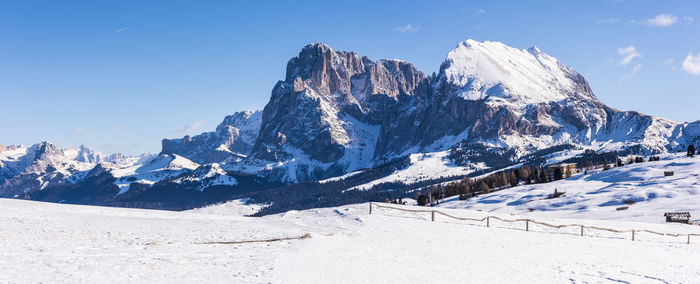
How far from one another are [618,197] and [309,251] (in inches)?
4634

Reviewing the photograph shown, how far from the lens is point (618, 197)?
12300 centimetres

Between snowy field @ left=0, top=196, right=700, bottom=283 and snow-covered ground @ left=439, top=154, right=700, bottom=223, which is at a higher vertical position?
snow-covered ground @ left=439, top=154, right=700, bottom=223

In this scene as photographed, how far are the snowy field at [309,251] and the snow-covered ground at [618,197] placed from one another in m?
49.8

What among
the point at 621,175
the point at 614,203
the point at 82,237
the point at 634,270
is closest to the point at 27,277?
the point at 82,237

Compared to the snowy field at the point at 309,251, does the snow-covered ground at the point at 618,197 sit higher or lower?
higher

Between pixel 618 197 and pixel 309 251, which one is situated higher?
pixel 618 197

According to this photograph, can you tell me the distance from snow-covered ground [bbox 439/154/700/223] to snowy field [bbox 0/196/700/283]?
49843mm

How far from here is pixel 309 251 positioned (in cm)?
2848

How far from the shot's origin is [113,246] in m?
27.7

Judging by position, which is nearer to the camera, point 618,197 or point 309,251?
point 309,251

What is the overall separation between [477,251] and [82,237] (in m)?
25.5

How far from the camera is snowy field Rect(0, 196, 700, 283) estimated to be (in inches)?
875

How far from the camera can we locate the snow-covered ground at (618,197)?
95812 mm

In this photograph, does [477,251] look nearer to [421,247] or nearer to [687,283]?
[421,247]
